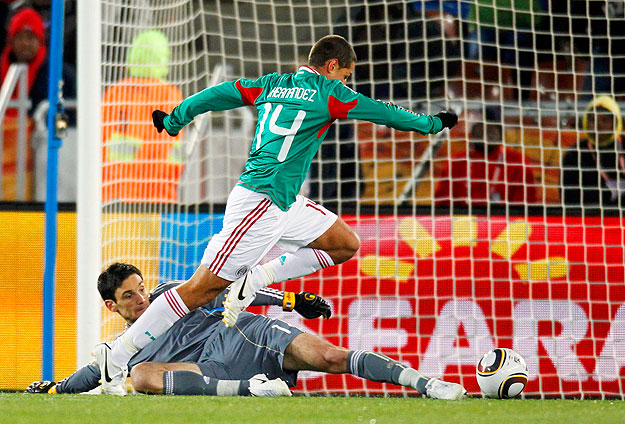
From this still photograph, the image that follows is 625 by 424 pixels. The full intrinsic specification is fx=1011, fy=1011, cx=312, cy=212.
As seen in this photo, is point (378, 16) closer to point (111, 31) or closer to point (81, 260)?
point (111, 31)

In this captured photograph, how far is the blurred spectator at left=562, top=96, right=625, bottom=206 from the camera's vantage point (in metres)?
7.32

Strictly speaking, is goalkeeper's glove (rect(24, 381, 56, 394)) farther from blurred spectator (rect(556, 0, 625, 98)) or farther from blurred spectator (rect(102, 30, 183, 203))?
blurred spectator (rect(556, 0, 625, 98))

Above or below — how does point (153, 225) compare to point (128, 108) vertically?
below

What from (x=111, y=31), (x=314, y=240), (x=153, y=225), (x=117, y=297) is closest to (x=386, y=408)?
(x=314, y=240)

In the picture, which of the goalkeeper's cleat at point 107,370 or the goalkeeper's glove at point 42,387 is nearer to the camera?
the goalkeeper's cleat at point 107,370

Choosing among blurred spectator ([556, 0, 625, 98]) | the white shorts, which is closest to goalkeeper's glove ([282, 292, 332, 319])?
the white shorts

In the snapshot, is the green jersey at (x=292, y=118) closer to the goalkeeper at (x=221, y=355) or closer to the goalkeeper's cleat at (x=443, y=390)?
the goalkeeper at (x=221, y=355)

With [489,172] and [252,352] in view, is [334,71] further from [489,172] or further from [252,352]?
[489,172]

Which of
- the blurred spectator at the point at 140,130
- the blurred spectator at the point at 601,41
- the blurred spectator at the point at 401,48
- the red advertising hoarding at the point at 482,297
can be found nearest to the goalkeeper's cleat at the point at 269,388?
the red advertising hoarding at the point at 482,297

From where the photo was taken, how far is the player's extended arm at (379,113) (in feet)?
15.5

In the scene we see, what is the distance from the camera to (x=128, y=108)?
6551mm

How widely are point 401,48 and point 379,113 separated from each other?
135 inches

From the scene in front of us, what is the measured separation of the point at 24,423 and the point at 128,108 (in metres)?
3.21

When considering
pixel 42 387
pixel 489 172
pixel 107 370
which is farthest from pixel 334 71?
pixel 489 172
